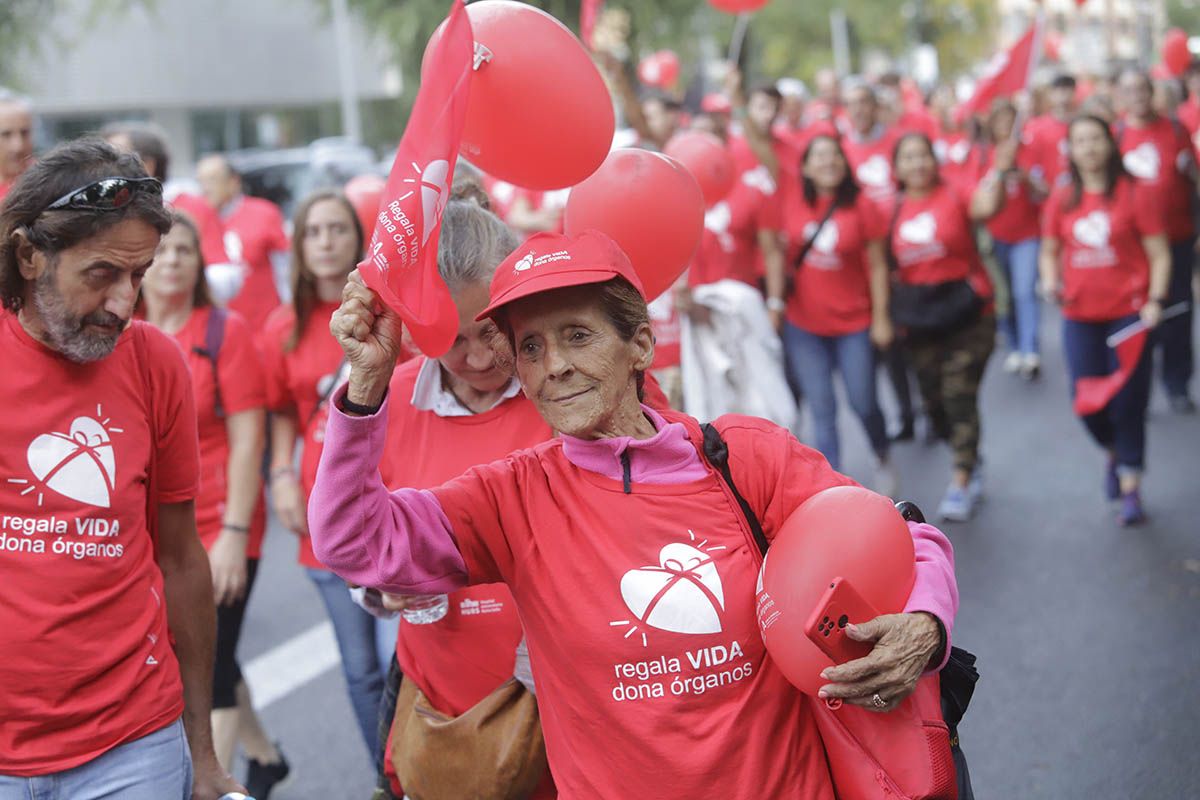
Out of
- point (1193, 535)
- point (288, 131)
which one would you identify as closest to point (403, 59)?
→ point (288, 131)

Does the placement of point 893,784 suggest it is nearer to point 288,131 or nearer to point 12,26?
point 12,26

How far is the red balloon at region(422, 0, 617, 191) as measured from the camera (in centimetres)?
294

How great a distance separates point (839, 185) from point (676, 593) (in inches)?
241

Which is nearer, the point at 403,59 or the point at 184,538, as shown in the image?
the point at 184,538

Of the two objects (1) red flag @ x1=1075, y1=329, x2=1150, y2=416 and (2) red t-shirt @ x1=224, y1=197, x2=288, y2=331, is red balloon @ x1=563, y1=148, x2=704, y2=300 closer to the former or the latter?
(1) red flag @ x1=1075, y1=329, x2=1150, y2=416

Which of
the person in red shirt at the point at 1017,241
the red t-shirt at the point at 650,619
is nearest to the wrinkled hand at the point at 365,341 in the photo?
the red t-shirt at the point at 650,619

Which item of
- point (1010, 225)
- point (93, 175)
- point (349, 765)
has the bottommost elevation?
point (349, 765)

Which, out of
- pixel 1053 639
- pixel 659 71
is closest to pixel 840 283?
pixel 1053 639

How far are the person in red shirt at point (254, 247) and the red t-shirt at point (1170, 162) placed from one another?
17.6ft

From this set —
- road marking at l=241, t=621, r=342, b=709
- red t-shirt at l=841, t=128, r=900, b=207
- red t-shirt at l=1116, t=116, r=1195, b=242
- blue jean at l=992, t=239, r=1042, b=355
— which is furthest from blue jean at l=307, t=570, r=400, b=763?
blue jean at l=992, t=239, r=1042, b=355

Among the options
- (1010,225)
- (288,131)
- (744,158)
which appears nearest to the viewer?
(744,158)

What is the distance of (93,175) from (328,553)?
1.00 m

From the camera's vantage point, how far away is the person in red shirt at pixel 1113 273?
7.67 metres

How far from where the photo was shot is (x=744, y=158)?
10.1 metres
